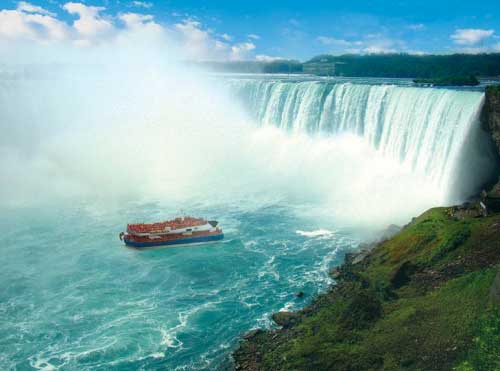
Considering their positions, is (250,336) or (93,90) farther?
(93,90)

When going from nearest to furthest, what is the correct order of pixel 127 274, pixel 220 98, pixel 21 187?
pixel 127 274
pixel 21 187
pixel 220 98

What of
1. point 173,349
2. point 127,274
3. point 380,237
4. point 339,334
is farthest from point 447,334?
point 127,274

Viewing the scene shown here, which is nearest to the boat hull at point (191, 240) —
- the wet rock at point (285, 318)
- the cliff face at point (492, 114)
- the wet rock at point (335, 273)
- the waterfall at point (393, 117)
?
the wet rock at point (335, 273)

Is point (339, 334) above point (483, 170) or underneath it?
underneath

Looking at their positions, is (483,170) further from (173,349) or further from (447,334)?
(173,349)

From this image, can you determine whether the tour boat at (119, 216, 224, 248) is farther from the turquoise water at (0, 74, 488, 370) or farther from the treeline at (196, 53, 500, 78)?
the treeline at (196, 53, 500, 78)

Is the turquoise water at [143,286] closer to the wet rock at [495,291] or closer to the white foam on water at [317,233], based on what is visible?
the white foam on water at [317,233]

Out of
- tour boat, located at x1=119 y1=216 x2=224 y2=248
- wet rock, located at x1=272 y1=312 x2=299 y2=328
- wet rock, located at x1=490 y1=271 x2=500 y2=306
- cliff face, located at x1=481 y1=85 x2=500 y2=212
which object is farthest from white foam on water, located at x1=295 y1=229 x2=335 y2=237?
wet rock, located at x1=490 y1=271 x2=500 y2=306

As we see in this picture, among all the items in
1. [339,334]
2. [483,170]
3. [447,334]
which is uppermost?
[483,170]
